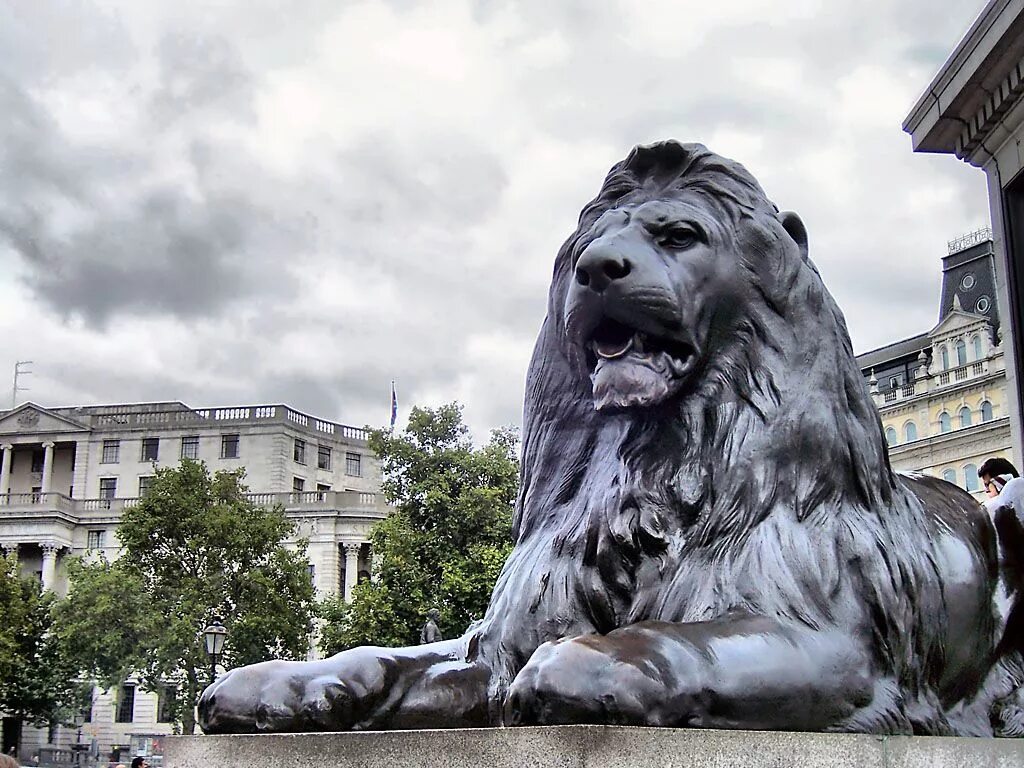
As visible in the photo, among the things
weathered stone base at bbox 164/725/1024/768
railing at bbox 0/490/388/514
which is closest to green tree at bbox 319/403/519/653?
railing at bbox 0/490/388/514

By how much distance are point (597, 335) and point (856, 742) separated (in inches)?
50.7

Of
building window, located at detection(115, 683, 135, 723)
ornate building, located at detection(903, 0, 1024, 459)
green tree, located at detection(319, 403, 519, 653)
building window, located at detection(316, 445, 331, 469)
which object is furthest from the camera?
building window, located at detection(316, 445, 331, 469)

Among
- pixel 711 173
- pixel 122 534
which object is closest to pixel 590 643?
pixel 711 173

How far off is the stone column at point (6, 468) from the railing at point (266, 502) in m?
3.75

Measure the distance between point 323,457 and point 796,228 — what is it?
76.3 metres

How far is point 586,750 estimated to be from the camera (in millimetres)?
2330

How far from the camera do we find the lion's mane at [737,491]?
3.19m

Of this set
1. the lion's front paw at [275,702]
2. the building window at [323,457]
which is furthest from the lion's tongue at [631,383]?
the building window at [323,457]

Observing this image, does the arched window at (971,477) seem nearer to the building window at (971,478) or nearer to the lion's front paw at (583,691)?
the building window at (971,478)

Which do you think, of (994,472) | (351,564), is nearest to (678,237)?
(994,472)

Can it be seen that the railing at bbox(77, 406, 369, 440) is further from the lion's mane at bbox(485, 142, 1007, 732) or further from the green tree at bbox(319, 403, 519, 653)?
the lion's mane at bbox(485, 142, 1007, 732)

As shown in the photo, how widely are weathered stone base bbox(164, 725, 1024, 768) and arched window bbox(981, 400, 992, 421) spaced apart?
5184 centimetres

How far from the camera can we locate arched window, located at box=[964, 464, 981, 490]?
1853 inches

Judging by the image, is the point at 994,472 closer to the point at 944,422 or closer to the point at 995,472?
the point at 995,472
